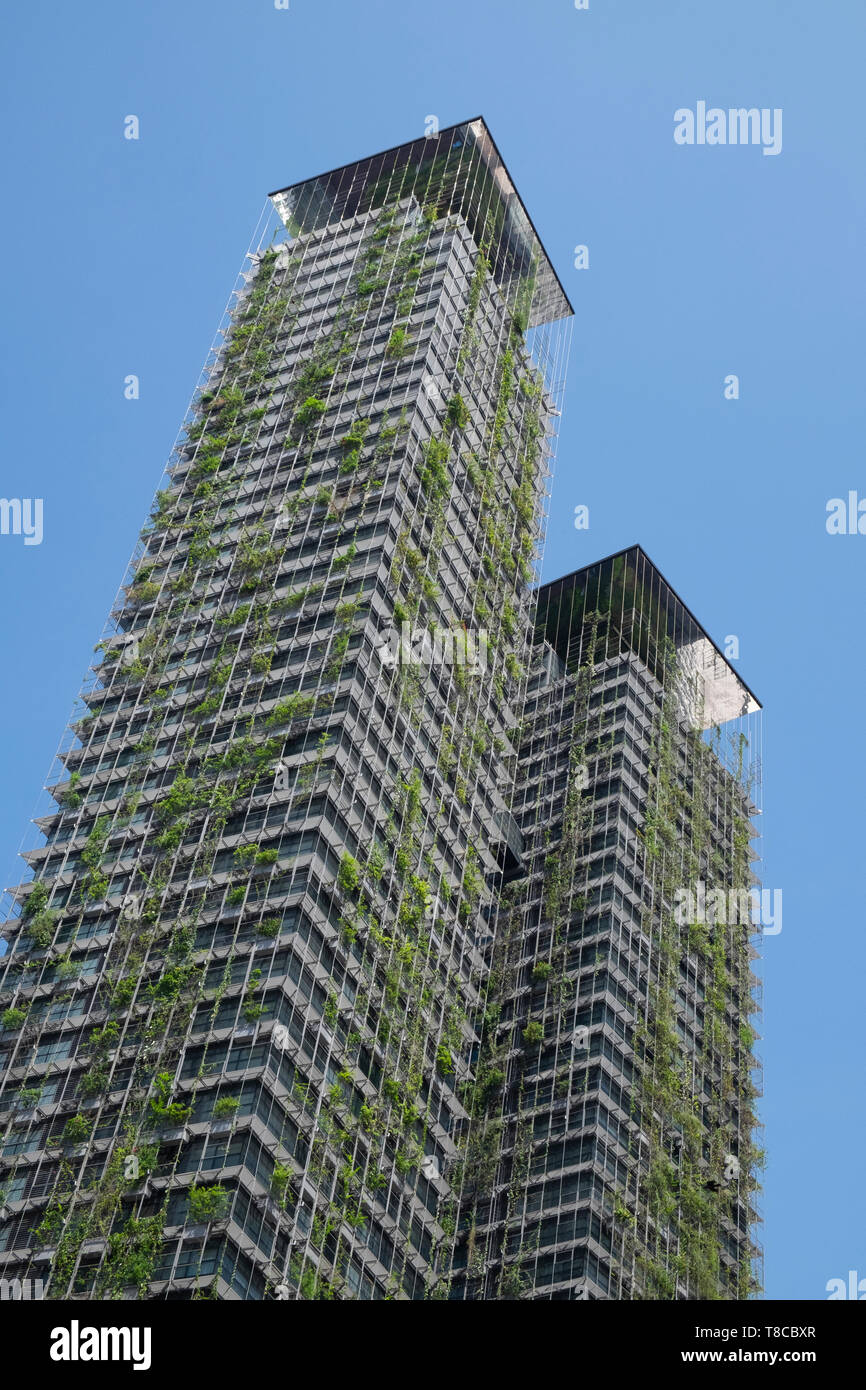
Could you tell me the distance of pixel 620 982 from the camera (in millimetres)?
78625

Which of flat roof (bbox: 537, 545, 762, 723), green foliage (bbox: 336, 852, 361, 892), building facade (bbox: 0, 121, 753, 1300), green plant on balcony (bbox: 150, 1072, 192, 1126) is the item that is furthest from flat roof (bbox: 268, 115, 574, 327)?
green plant on balcony (bbox: 150, 1072, 192, 1126)

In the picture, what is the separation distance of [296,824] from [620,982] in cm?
2337

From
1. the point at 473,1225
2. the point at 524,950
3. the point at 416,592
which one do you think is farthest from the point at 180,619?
the point at 473,1225

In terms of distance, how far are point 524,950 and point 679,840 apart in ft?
38.2

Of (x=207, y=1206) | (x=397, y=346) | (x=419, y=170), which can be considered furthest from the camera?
(x=419, y=170)

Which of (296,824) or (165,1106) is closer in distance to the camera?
(165,1106)

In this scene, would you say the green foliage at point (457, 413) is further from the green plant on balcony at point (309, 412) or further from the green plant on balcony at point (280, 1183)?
the green plant on balcony at point (280, 1183)

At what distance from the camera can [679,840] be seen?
8981 cm

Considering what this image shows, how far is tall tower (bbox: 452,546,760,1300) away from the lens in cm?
7006

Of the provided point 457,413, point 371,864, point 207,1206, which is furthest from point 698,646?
point 207,1206

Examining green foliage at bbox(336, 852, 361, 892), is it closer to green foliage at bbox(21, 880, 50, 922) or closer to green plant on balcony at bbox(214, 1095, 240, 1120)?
green plant on balcony at bbox(214, 1095, 240, 1120)

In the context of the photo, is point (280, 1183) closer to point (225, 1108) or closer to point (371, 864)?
point (225, 1108)

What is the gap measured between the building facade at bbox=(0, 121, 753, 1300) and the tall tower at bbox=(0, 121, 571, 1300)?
0.18 metres

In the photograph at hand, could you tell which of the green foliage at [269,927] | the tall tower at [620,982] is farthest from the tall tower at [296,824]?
the tall tower at [620,982]
